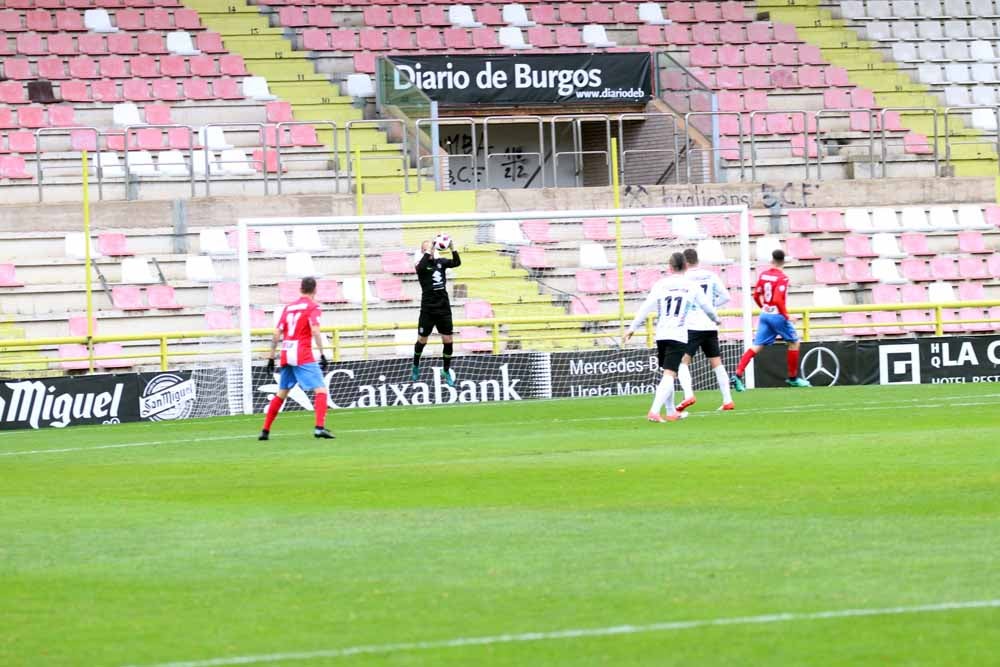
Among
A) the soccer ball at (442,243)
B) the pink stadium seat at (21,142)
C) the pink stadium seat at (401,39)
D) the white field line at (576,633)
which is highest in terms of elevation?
the pink stadium seat at (401,39)

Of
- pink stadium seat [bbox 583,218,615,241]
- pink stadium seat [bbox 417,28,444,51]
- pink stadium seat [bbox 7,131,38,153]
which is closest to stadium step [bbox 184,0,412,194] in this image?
pink stadium seat [bbox 417,28,444,51]

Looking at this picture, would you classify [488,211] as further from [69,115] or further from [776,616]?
[776,616]

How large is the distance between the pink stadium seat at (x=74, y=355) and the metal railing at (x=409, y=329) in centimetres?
13

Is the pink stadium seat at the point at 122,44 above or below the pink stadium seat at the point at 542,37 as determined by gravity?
below

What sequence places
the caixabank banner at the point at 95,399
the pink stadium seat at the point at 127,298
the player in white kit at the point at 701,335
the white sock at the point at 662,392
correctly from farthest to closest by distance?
the pink stadium seat at the point at 127,298, the caixabank banner at the point at 95,399, the player in white kit at the point at 701,335, the white sock at the point at 662,392

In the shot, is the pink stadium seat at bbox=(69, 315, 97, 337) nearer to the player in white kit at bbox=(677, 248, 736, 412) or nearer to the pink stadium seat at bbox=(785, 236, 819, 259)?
the player in white kit at bbox=(677, 248, 736, 412)

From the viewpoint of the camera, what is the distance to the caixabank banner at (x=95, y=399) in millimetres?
23203

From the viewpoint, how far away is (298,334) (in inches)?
738

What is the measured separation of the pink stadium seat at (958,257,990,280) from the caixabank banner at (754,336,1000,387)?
4251 millimetres

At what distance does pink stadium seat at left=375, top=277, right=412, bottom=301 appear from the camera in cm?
2667

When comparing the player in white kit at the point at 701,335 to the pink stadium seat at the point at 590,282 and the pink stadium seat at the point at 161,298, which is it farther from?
the pink stadium seat at the point at 161,298

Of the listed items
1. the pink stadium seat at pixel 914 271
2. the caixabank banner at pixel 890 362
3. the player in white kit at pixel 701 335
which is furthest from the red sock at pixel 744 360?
the pink stadium seat at pixel 914 271

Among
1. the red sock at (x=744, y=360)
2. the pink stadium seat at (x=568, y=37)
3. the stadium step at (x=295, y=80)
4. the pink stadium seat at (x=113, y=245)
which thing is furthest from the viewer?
the pink stadium seat at (x=568, y=37)

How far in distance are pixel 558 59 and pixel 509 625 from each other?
→ 2689cm
